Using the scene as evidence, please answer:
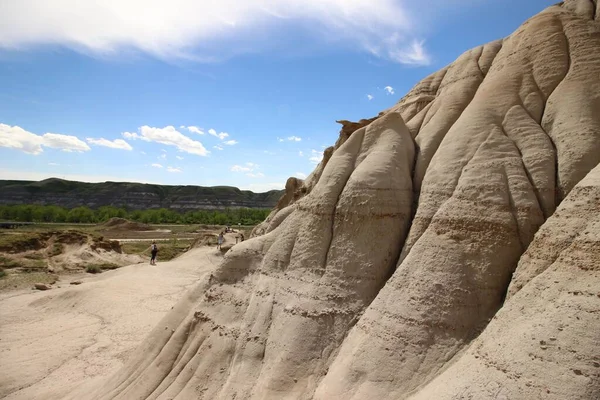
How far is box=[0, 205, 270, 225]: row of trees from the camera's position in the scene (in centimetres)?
8762

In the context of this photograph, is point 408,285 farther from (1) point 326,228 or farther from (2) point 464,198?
(1) point 326,228

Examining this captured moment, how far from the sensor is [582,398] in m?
4.66

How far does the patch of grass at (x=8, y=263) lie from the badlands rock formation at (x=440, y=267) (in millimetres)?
28115

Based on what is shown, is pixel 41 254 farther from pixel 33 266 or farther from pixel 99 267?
pixel 99 267

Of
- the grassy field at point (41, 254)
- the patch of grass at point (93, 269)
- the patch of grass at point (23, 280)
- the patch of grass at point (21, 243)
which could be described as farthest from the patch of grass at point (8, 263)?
the patch of grass at point (93, 269)

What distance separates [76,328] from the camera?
66.0 ft

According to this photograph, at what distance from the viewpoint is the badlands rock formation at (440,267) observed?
5809 millimetres

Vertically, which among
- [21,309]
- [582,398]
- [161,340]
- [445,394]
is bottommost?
[21,309]

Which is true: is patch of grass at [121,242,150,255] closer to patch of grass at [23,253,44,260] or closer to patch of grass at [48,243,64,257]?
patch of grass at [48,243,64,257]

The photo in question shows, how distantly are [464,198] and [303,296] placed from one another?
4.36 meters

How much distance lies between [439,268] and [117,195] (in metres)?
135

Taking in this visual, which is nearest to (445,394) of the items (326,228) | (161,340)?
(326,228)

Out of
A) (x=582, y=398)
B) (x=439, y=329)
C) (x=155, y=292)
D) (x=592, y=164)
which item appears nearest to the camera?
(x=582, y=398)

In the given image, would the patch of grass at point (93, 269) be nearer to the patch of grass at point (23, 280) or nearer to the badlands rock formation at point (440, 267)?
the patch of grass at point (23, 280)
